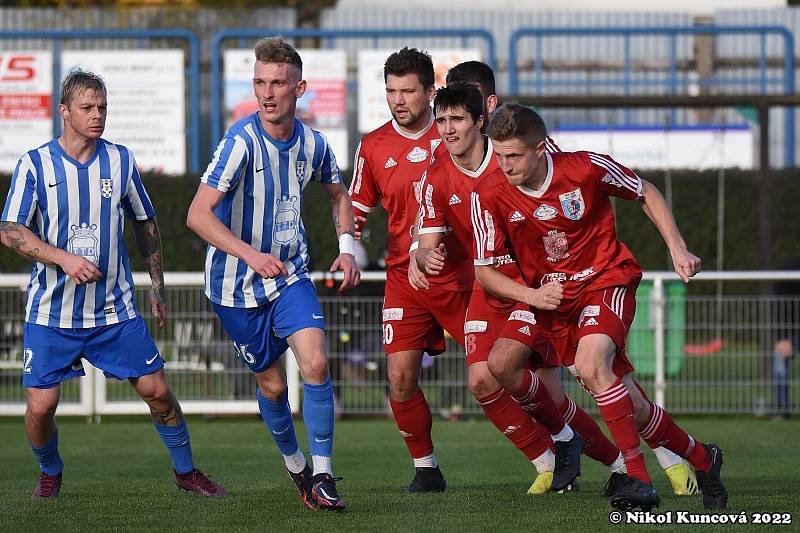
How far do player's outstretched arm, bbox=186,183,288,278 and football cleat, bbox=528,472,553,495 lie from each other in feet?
5.85

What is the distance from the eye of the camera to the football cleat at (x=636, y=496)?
5637 millimetres

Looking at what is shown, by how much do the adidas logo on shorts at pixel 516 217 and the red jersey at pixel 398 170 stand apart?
1.09m

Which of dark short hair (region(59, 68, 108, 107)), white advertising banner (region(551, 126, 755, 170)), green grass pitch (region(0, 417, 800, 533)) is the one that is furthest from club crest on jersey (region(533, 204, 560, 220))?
white advertising banner (region(551, 126, 755, 170))

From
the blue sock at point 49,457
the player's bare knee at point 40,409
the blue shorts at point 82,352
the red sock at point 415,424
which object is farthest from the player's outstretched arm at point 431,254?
the blue sock at point 49,457

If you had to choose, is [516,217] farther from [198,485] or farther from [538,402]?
[198,485]

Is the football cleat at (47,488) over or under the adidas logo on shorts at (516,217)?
under

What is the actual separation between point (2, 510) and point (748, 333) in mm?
6927

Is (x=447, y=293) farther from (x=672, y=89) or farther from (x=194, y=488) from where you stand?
(x=672, y=89)

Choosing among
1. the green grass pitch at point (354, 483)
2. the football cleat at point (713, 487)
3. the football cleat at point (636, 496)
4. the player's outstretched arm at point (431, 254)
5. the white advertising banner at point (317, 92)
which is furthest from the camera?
the white advertising banner at point (317, 92)

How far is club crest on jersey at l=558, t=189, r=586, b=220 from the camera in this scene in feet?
20.5

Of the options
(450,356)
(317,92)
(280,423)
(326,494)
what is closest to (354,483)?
(280,423)

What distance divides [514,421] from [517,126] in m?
1.77

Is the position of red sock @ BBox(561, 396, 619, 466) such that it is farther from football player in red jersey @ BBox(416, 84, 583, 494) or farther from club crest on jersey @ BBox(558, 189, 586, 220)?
club crest on jersey @ BBox(558, 189, 586, 220)

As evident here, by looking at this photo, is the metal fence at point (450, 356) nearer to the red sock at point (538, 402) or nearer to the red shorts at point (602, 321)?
the red sock at point (538, 402)
